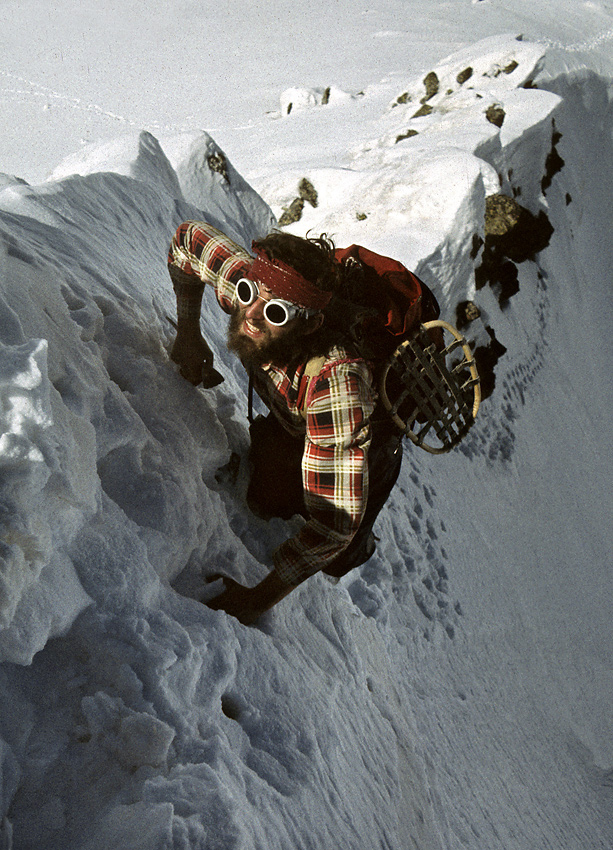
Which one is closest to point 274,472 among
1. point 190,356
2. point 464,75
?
point 190,356

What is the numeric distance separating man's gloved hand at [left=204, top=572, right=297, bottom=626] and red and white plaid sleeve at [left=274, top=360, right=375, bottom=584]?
0.35ft

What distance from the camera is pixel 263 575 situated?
7.22 feet

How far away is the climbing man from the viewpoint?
171 cm

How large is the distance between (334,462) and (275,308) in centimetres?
48

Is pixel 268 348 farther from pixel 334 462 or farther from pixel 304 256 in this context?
pixel 334 462

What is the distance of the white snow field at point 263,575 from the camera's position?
3.99 feet

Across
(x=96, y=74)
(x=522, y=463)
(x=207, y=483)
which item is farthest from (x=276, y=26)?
(x=207, y=483)

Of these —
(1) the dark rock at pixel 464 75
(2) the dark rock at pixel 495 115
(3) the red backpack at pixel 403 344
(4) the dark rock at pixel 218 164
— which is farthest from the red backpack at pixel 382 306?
(1) the dark rock at pixel 464 75

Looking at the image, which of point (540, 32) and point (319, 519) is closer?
point (319, 519)

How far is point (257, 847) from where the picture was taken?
1.26 meters

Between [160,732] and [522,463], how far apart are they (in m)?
6.64

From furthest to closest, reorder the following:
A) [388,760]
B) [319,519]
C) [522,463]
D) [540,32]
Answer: [540,32]
[522,463]
[388,760]
[319,519]

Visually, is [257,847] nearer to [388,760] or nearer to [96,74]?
[388,760]

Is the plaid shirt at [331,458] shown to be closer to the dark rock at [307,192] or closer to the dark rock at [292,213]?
the dark rock at [292,213]
